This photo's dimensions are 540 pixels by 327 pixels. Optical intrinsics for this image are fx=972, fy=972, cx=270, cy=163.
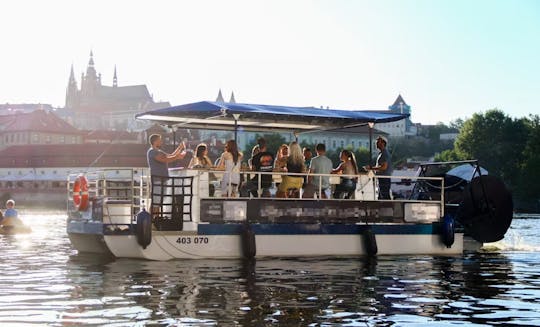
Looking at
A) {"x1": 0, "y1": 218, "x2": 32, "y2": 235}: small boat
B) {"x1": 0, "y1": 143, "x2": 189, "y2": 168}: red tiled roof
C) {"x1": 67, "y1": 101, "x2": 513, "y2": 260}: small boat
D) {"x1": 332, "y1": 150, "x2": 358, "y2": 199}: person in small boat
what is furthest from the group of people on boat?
{"x1": 0, "y1": 143, "x2": 189, "y2": 168}: red tiled roof

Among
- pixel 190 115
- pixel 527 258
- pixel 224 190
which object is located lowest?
pixel 527 258

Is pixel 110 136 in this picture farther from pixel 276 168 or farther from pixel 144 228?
pixel 144 228

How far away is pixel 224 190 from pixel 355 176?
9.84 feet

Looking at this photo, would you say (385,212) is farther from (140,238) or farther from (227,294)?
(227,294)

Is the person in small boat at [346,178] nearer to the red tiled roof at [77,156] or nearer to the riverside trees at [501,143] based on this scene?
the riverside trees at [501,143]

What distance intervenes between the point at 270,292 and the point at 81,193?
753 centimetres

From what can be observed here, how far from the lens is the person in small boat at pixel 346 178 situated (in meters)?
21.3

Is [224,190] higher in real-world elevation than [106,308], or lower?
higher

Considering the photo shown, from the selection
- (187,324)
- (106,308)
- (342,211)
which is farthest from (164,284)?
(342,211)

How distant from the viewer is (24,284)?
15.2 m

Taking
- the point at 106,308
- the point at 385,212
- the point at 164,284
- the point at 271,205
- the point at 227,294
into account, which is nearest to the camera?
the point at 106,308

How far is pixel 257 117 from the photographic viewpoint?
20.9 m

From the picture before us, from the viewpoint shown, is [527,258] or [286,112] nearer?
[286,112]

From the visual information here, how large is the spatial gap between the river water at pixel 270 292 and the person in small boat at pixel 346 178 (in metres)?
1.80
